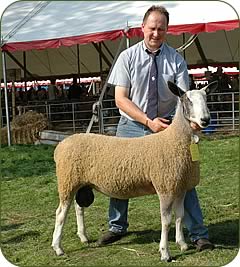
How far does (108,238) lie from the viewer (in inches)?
135

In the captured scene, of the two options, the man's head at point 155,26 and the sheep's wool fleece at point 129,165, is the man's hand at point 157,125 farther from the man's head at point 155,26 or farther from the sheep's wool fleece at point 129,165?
the man's head at point 155,26

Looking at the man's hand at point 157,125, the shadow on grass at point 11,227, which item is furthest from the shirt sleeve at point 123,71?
the shadow on grass at point 11,227

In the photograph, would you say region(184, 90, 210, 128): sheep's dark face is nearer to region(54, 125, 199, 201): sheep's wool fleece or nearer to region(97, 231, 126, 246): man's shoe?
region(54, 125, 199, 201): sheep's wool fleece

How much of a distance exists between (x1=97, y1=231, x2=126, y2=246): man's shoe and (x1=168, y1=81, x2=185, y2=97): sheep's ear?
45.4 inches

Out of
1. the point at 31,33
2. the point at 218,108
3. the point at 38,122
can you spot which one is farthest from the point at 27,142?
the point at 218,108

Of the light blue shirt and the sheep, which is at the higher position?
the light blue shirt

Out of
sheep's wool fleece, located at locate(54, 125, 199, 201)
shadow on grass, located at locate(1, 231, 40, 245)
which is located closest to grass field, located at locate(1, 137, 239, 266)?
shadow on grass, located at locate(1, 231, 40, 245)

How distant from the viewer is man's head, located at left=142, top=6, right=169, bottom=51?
3.03 meters

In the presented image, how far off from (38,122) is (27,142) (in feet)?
1.48

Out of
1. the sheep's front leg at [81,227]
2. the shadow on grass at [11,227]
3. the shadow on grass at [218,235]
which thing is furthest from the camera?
the shadow on grass at [11,227]

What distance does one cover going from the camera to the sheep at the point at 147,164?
2941 mm

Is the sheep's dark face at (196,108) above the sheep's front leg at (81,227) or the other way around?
above

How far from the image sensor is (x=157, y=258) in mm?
3057

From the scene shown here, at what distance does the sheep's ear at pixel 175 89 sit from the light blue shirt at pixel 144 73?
0.19m
